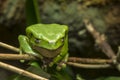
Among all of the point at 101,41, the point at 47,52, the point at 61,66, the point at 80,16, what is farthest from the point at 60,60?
the point at 80,16

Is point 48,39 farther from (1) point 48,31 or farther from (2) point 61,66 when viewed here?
(2) point 61,66

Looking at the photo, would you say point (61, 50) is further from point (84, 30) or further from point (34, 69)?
point (84, 30)

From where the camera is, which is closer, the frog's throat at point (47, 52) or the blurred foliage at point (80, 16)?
the frog's throat at point (47, 52)

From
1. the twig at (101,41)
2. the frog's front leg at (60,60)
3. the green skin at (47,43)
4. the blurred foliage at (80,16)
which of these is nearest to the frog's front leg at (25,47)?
the green skin at (47,43)

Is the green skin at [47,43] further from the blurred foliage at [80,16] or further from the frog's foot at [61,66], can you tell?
the blurred foliage at [80,16]

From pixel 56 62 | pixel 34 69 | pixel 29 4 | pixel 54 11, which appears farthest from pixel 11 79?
pixel 54 11
